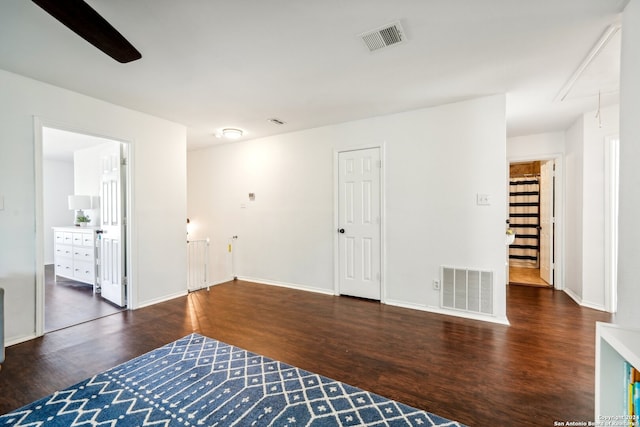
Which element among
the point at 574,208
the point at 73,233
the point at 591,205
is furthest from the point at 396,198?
the point at 73,233

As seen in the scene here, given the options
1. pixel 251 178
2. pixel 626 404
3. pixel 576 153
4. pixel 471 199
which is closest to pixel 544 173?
pixel 576 153

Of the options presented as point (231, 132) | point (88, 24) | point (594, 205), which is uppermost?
point (231, 132)

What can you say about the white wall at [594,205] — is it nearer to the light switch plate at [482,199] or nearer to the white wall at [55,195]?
the light switch plate at [482,199]

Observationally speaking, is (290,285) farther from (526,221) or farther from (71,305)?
(526,221)

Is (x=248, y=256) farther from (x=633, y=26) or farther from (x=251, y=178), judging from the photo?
(x=633, y=26)

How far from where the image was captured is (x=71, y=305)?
376cm

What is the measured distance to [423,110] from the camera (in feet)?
11.6

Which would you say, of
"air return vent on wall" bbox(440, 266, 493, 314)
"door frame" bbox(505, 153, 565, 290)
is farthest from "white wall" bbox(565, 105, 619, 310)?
"air return vent on wall" bbox(440, 266, 493, 314)

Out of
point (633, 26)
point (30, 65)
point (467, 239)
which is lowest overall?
point (467, 239)

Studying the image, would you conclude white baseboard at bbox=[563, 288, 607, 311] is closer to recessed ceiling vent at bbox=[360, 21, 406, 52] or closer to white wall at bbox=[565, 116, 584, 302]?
white wall at bbox=[565, 116, 584, 302]

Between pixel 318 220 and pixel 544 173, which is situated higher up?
pixel 544 173

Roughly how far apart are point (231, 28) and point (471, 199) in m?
2.99

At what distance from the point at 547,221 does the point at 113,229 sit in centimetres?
700

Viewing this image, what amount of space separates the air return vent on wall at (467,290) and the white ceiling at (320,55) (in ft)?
6.78
